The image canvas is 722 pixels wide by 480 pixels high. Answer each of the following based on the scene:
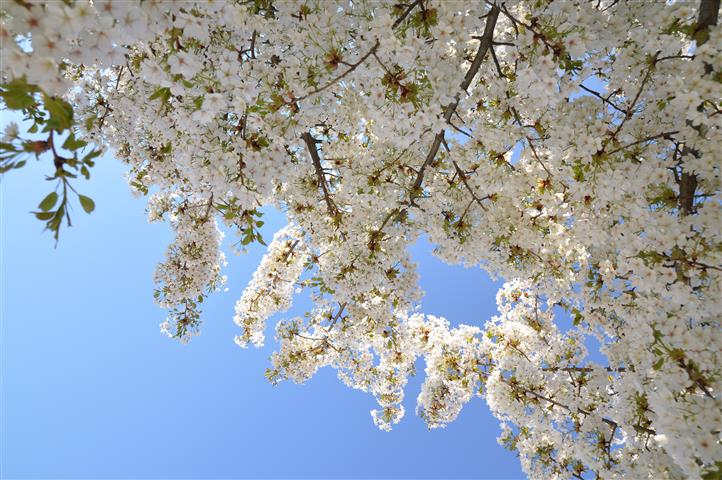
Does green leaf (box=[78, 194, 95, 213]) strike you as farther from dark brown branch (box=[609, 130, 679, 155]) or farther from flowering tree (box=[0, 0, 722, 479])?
dark brown branch (box=[609, 130, 679, 155])

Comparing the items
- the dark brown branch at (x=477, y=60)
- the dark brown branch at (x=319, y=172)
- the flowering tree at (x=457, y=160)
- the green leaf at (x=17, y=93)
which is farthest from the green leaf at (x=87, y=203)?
the dark brown branch at (x=319, y=172)

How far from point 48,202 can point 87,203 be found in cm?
15

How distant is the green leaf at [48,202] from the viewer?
6.15 ft

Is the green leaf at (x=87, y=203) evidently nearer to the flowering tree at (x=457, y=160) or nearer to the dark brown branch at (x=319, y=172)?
the flowering tree at (x=457, y=160)

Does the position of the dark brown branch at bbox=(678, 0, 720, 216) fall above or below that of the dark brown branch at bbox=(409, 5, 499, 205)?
below

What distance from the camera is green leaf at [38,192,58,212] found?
1873 mm

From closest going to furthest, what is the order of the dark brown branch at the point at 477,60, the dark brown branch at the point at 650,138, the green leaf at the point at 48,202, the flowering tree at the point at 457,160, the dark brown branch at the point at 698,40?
the green leaf at the point at 48,202, the flowering tree at the point at 457,160, the dark brown branch at the point at 698,40, the dark brown branch at the point at 650,138, the dark brown branch at the point at 477,60

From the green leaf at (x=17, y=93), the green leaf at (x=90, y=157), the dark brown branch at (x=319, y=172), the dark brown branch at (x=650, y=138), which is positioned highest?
the dark brown branch at (x=319, y=172)

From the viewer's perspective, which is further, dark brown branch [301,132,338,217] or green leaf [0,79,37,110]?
dark brown branch [301,132,338,217]

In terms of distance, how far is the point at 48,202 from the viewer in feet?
6.19

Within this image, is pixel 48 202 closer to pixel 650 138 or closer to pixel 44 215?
pixel 44 215

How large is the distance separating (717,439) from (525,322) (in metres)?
5.67

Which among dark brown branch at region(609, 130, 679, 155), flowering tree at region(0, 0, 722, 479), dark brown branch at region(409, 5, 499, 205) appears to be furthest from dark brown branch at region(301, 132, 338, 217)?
dark brown branch at region(609, 130, 679, 155)

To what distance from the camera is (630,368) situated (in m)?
5.80
